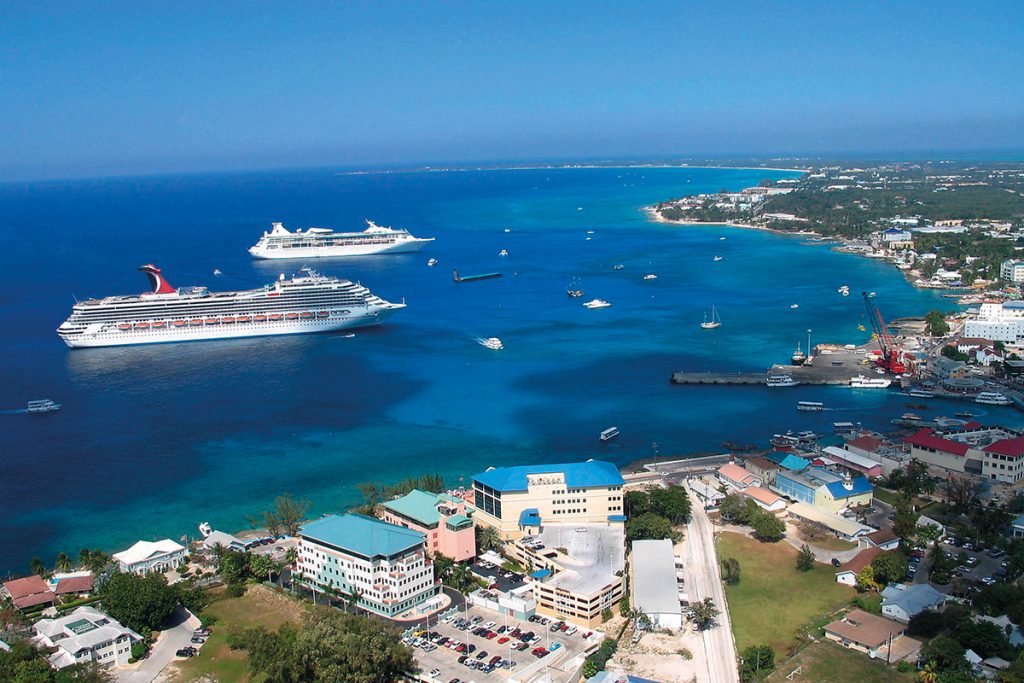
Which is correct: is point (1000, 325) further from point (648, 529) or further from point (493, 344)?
point (648, 529)

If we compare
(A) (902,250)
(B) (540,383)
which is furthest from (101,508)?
(A) (902,250)

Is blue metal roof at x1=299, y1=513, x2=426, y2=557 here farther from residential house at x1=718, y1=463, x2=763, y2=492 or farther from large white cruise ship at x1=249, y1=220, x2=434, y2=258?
large white cruise ship at x1=249, y1=220, x2=434, y2=258

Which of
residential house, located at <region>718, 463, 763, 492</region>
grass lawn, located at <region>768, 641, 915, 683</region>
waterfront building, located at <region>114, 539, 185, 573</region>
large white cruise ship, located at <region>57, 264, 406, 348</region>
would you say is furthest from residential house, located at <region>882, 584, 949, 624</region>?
large white cruise ship, located at <region>57, 264, 406, 348</region>

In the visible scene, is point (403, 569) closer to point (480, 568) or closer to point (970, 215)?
point (480, 568)

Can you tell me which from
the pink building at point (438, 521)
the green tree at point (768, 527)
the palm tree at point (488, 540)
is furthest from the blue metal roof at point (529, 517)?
the green tree at point (768, 527)

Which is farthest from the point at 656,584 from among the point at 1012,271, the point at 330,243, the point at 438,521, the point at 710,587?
the point at 330,243

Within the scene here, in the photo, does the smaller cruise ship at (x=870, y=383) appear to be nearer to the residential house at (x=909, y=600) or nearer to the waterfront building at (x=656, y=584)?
the residential house at (x=909, y=600)
